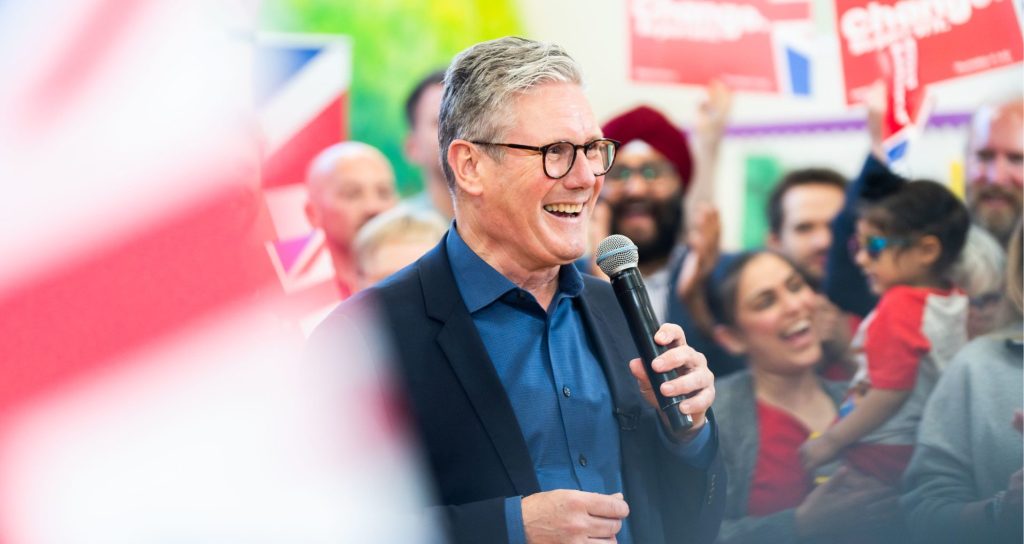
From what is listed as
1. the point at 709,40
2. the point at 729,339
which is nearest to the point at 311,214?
the point at 729,339

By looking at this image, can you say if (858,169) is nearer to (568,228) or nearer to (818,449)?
(818,449)

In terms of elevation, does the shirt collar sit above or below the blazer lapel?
above

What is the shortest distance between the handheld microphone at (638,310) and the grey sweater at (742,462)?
2.14 metres

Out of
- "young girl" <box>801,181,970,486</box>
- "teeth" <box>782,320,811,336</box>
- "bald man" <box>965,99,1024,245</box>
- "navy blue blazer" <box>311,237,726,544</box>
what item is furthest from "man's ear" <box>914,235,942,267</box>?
"navy blue blazer" <box>311,237,726,544</box>

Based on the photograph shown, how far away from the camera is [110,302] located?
95.0 inches

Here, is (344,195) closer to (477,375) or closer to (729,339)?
(729,339)

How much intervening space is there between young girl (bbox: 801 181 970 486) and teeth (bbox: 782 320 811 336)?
0.60 feet

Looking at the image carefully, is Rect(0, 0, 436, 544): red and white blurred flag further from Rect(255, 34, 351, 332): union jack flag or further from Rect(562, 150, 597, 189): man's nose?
Rect(562, 150, 597, 189): man's nose

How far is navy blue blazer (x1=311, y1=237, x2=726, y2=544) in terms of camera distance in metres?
1.57

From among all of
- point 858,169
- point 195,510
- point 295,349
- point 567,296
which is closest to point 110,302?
point 195,510

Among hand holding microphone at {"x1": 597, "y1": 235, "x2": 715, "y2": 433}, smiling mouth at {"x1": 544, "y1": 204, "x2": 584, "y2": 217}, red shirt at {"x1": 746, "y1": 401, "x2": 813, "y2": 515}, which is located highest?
smiling mouth at {"x1": 544, "y1": 204, "x2": 584, "y2": 217}

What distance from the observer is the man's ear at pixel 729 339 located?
A: 386 cm

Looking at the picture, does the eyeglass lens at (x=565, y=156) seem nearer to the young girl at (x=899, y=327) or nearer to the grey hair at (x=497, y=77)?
the grey hair at (x=497, y=77)

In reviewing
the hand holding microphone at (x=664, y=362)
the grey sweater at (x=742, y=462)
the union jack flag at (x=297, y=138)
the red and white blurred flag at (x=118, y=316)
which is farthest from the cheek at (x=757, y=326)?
the hand holding microphone at (x=664, y=362)
